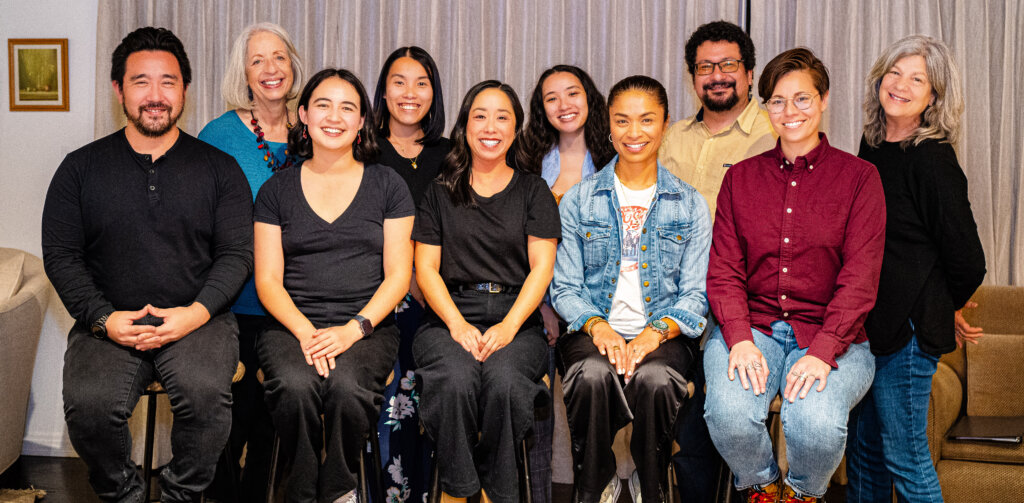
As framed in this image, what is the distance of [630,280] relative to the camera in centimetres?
261

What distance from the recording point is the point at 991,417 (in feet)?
9.81

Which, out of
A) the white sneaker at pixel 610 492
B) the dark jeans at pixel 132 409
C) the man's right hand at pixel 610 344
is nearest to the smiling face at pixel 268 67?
the dark jeans at pixel 132 409

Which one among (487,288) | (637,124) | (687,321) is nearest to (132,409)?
(487,288)

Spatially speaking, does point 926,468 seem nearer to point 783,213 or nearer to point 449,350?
point 783,213

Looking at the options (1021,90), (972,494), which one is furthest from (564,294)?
(1021,90)

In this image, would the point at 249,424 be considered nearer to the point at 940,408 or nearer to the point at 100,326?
the point at 100,326

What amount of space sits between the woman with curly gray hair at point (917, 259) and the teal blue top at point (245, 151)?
2302 millimetres

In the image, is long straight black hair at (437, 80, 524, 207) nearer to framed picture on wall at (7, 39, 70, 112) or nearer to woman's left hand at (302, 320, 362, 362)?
woman's left hand at (302, 320, 362, 362)

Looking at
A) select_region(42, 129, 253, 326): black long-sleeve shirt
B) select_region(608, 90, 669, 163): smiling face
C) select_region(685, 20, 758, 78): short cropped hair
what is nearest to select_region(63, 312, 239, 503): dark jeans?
select_region(42, 129, 253, 326): black long-sleeve shirt

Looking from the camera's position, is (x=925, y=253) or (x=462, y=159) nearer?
(x=925, y=253)

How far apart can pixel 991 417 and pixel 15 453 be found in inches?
171

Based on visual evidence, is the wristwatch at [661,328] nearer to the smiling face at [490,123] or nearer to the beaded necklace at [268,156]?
the smiling face at [490,123]

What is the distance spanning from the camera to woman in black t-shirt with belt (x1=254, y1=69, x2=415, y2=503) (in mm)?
2260

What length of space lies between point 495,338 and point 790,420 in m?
0.96
